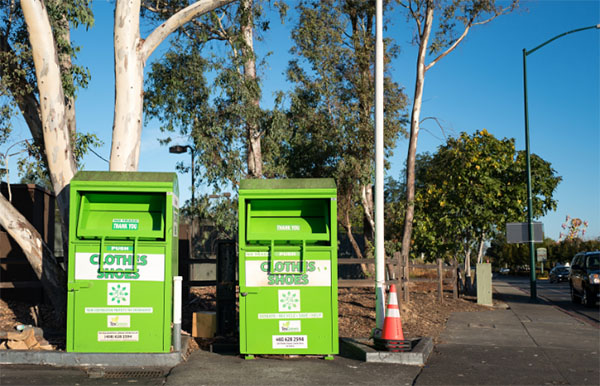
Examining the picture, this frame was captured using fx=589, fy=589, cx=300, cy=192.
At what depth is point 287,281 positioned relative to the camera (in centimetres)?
812

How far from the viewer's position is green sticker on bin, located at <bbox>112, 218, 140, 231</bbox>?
792 centimetres

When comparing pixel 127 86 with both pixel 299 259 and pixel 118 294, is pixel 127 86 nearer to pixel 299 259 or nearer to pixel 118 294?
pixel 118 294

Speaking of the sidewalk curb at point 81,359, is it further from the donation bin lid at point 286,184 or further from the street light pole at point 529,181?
the street light pole at point 529,181

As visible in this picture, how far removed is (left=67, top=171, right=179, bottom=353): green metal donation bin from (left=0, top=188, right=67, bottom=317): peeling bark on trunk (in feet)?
7.32

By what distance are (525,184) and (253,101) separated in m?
10.8

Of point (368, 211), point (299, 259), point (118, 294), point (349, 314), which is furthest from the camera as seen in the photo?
point (368, 211)

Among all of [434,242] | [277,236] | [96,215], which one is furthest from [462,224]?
[96,215]

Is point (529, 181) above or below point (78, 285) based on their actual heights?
above

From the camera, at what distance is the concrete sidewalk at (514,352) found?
758cm

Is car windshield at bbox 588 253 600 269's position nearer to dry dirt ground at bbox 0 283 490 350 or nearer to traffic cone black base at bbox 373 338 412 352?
dry dirt ground at bbox 0 283 490 350

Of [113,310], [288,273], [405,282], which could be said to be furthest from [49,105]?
[405,282]

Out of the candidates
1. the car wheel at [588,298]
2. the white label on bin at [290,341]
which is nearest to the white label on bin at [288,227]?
the white label on bin at [290,341]

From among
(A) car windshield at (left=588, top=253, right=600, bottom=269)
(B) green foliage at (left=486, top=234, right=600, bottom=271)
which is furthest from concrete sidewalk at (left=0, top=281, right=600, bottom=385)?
(B) green foliage at (left=486, top=234, right=600, bottom=271)

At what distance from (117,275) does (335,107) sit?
15144 mm
